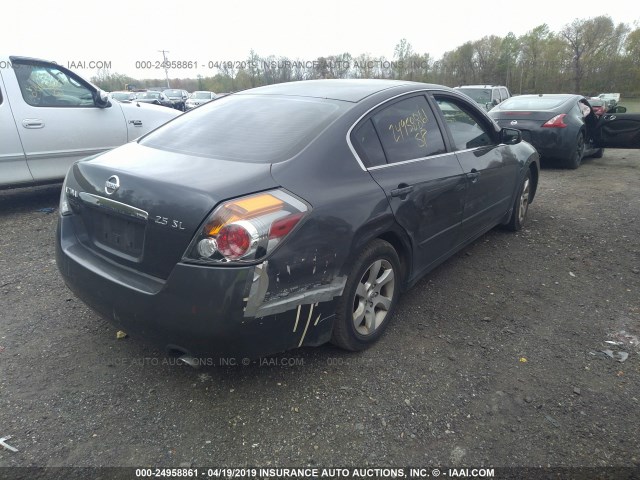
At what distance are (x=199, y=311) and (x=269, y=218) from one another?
53 cm

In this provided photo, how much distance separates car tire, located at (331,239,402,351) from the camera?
2.55 m

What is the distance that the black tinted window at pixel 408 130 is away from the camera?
9.52 ft

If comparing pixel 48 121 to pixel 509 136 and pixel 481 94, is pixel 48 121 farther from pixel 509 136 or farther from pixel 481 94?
pixel 481 94

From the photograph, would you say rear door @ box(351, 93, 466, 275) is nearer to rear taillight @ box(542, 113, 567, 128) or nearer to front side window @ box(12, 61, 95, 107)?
front side window @ box(12, 61, 95, 107)

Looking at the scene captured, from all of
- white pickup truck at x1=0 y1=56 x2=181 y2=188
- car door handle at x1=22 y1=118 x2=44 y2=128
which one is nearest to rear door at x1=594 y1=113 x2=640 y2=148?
white pickup truck at x1=0 y1=56 x2=181 y2=188

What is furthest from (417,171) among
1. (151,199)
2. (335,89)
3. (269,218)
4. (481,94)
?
(481,94)

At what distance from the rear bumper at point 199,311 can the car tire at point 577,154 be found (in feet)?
25.6

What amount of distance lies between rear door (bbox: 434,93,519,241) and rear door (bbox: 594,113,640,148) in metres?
4.29

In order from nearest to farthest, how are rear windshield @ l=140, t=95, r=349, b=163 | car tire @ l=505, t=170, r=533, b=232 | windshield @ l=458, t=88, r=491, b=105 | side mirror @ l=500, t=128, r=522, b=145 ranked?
rear windshield @ l=140, t=95, r=349, b=163, side mirror @ l=500, t=128, r=522, b=145, car tire @ l=505, t=170, r=533, b=232, windshield @ l=458, t=88, r=491, b=105

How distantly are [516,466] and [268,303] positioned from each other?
52.6 inches

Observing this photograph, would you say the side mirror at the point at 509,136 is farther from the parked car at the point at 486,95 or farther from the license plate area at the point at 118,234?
the parked car at the point at 486,95

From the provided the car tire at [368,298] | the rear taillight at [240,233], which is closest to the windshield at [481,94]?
the car tire at [368,298]

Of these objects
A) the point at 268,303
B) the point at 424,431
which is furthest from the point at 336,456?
the point at 268,303

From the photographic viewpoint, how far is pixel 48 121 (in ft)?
17.9
